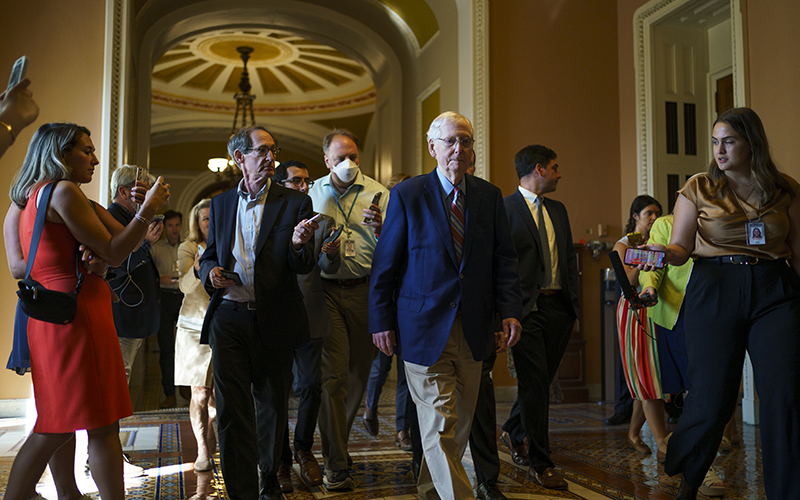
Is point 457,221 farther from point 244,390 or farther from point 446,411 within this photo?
point 244,390

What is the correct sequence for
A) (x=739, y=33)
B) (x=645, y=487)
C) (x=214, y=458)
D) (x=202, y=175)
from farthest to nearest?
(x=202, y=175) < (x=739, y=33) < (x=214, y=458) < (x=645, y=487)

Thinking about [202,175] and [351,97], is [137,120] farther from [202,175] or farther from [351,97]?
[202,175]

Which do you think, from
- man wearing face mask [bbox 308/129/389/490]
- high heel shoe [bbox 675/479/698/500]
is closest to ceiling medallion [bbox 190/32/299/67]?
man wearing face mask [bbox 308/129/389/490]

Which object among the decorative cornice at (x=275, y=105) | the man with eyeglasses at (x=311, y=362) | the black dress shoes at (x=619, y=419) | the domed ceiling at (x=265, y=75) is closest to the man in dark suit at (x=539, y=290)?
the man with eyeglasses at (x=311, y=362)

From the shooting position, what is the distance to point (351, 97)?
1380cm

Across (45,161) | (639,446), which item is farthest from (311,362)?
(639,446)

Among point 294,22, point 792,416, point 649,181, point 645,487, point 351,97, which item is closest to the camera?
point 792,416

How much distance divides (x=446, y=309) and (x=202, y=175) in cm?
1524

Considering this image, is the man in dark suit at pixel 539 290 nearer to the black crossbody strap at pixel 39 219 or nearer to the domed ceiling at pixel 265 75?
the black crossbody strap at pixel 39 219

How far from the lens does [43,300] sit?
6.88ft

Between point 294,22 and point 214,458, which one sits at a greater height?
point 294,22

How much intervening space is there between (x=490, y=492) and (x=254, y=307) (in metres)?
1.31

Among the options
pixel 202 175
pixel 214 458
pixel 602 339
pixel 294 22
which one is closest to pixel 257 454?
pixel 214 458

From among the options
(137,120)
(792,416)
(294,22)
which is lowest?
(792,416)
